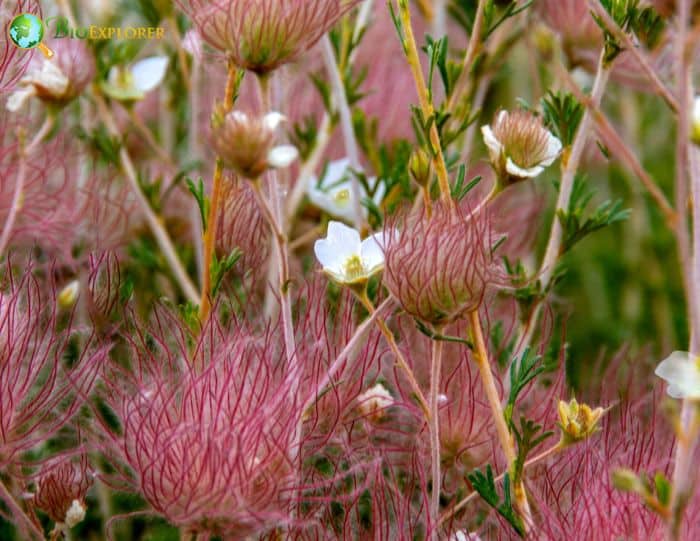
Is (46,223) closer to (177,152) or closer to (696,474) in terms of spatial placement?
(177,152)

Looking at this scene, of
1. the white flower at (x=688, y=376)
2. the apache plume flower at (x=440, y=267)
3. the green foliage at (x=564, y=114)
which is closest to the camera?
the white flower at (x=688, y=376)

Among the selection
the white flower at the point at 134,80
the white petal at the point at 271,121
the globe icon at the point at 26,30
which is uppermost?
the white petal at the point at 271,121

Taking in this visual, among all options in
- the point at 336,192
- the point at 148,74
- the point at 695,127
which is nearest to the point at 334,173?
the point at 336,192

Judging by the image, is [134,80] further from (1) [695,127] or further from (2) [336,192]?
(1) [695,127]

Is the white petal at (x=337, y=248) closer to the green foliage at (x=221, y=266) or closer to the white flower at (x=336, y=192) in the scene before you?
the green foliage at (x=221, y=266)

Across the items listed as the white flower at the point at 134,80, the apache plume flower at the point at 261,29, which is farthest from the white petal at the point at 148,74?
the apache plume flower at the point at 261,29

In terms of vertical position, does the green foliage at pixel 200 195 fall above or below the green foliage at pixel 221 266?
above
